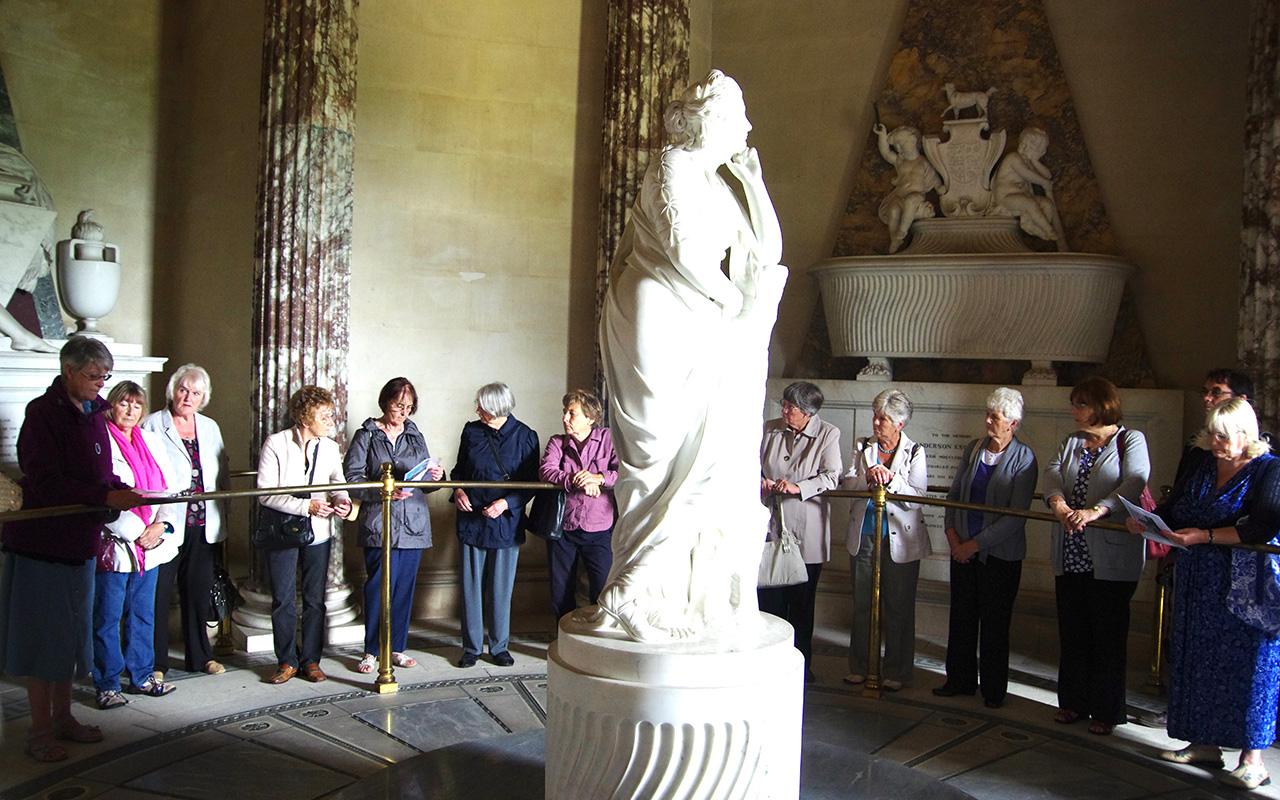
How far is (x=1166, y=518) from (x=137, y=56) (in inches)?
288

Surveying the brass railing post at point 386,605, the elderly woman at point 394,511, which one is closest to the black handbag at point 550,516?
the elderly woman at point 394,511

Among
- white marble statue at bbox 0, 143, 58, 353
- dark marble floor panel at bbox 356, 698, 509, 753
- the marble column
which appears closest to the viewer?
dark marble floor panel at bbox 356, 698, 509, 753

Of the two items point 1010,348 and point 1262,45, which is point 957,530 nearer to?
point 1010,348

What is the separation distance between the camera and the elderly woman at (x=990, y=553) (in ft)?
18.4

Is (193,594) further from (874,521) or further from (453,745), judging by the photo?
(874,521)

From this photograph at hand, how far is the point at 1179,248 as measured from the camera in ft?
24.4

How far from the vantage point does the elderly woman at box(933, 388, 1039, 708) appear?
5605 mm

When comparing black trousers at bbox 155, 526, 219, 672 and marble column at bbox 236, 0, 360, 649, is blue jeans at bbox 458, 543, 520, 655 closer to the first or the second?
marble column at bbox 236, 0, 360, 649

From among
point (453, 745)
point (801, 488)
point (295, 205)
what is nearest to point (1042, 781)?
point (801, 488)

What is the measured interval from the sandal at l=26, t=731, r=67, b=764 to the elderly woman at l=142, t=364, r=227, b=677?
3.68 ft

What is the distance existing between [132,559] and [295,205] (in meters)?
2.42

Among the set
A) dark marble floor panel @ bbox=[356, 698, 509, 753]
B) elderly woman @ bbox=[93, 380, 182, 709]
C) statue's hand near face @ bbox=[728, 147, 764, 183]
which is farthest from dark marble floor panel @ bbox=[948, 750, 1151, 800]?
elderly woman @ bbox=[93, 380, 182, 709]

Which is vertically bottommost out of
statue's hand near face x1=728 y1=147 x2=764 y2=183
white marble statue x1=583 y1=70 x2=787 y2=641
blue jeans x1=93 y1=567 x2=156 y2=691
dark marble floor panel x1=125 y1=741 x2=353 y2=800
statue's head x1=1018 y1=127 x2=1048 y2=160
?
dark marble floor panel x1=125 y1=741 x2=353 y2=800

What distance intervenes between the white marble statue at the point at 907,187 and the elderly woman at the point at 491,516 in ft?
10.9
